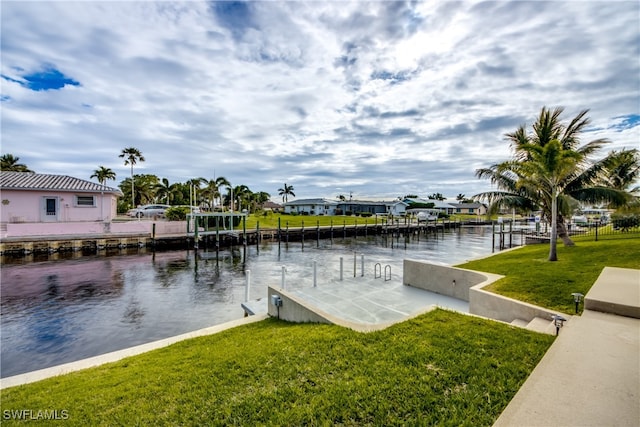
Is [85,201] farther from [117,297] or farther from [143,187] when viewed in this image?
[143,187]

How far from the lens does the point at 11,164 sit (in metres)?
44.0

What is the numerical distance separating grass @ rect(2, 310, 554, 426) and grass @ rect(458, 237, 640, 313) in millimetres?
2472

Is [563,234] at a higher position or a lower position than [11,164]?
lower

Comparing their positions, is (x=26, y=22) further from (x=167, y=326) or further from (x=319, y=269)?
(x=319, y=269)

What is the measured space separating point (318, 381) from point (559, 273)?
8.38 m

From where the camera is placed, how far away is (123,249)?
80.7 feet

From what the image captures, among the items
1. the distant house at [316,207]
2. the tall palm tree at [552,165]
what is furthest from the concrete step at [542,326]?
the distant house at [316,207]

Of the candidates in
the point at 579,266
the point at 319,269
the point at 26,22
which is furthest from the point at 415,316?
the point at 319,269

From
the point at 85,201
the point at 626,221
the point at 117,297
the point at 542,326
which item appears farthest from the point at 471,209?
the point at 117,297

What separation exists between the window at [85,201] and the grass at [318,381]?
26.1 m

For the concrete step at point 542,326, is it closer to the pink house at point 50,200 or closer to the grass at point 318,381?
the grass at point 318,381

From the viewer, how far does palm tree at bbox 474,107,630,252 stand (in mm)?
12266

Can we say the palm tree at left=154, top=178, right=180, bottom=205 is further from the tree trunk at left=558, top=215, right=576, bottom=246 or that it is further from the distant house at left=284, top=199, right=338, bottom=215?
the tree trunk at left=558, top=215, right=576, bottom=246

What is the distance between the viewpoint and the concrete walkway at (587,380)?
8.21ft
